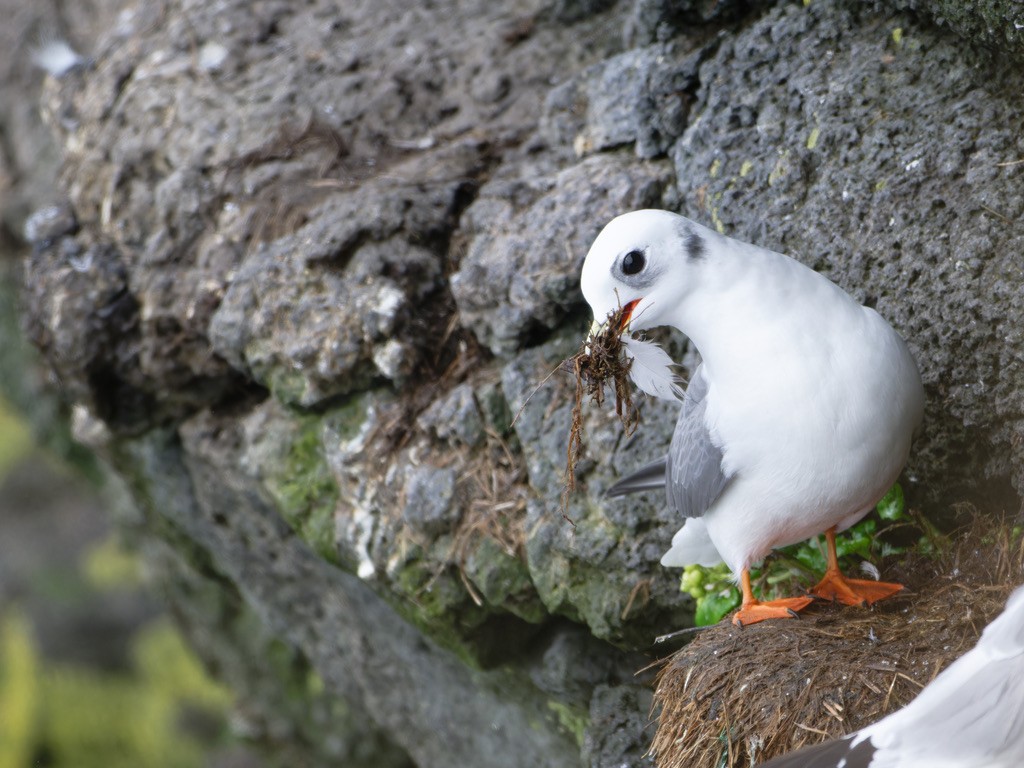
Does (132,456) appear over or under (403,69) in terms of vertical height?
under

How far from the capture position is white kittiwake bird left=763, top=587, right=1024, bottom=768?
1.69 metres

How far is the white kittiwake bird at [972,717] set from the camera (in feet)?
5.55

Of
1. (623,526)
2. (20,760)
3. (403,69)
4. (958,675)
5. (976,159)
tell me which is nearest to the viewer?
(958,675)

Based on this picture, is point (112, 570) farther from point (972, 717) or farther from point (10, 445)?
point (972, 717)

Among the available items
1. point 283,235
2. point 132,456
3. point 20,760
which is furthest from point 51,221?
point 20,760

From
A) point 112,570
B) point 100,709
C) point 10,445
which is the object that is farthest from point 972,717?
point 10,445

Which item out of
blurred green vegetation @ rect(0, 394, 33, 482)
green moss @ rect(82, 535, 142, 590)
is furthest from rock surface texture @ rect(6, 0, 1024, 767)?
blurred green vegetation @ rect(0, 394, 33, 482)

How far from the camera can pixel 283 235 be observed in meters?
3.89

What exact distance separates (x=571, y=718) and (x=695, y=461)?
4.86ft

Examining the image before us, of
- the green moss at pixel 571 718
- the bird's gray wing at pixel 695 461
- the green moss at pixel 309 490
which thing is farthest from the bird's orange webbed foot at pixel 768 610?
the green moss at pixel 309 490

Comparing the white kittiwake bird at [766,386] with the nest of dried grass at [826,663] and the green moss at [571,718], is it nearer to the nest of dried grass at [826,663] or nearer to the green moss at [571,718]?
the nest of dried grass at [826,663]

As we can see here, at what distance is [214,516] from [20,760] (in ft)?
15.0

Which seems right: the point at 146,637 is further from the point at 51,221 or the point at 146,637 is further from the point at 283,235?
the point at 283,235

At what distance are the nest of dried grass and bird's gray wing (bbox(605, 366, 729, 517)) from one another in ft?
1.05
